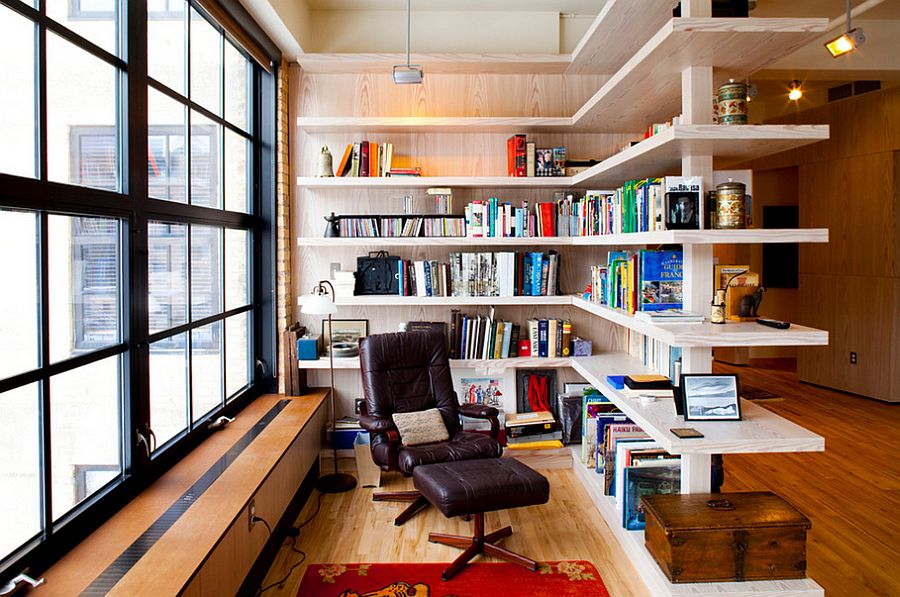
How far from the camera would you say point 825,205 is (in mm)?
6789

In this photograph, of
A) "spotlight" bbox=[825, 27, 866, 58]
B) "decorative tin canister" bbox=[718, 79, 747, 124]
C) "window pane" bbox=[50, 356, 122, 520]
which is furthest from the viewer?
"spotlight" bbox=[825, 27, 866, 58]

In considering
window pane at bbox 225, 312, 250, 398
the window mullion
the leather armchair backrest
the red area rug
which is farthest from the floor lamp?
the window mullion

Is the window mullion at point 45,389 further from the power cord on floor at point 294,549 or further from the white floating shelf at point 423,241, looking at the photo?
the white floating shelf at point 423,241

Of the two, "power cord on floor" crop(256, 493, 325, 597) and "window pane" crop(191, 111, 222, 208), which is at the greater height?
"window pane" crop(191, 111, 222, 208)

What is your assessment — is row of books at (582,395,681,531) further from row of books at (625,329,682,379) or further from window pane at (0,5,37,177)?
window pane at (0,5,37,177)

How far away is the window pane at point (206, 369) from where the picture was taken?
10.5 ft

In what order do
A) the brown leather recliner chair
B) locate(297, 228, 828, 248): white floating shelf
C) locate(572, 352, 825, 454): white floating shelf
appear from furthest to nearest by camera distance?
the brown leather recliner chair, locate(297, 228, 828, 248): white floating shelf, locate(572, 352, 825, 454): white floating shelf

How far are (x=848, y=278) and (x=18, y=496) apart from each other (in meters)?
7.11

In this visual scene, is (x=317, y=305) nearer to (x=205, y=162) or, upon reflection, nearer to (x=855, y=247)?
(x=205, y=162)

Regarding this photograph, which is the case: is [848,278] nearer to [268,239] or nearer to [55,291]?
[268,239]

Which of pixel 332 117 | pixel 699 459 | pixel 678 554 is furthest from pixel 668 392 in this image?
pixel 332 117

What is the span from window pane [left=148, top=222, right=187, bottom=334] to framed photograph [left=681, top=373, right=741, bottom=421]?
2.27m

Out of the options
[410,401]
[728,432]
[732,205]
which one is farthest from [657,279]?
[410,401]

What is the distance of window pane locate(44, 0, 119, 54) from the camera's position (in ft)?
6.83
